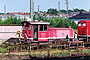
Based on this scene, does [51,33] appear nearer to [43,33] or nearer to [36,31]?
[43,33]

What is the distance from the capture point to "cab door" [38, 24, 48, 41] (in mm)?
21359

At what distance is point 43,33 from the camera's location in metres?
21.5

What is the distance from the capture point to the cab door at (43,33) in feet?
70.1

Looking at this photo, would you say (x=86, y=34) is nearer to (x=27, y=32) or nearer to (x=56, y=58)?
(x=27, y=32)

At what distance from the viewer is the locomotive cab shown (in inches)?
838

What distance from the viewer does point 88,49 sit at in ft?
68.4

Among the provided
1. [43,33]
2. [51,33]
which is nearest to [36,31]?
[43,33]

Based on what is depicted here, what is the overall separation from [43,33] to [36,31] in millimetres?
664

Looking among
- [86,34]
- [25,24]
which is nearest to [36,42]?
[25,24]

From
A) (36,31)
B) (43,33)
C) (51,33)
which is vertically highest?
(36,31)

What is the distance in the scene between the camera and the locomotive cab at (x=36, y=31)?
69.8 ft

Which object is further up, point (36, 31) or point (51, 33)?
point (36, 31)

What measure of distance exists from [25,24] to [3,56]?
5.91m

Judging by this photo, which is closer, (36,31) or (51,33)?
(36,31)
